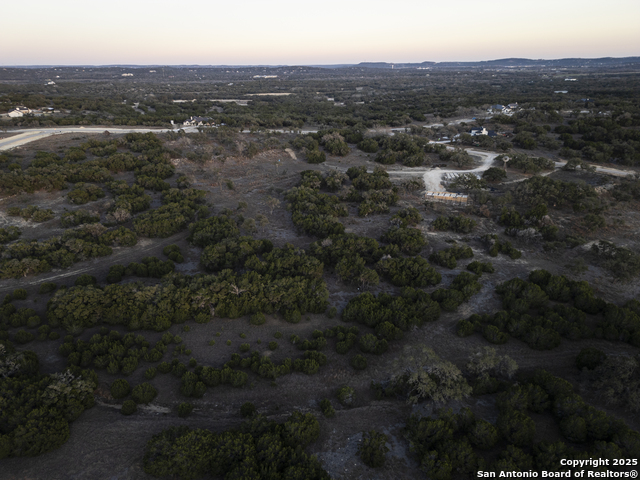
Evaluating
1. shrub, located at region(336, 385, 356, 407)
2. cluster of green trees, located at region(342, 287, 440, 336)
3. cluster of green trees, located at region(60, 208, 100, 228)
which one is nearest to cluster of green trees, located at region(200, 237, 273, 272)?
cluster of green trees, located at region(342, 287, 440, 336)

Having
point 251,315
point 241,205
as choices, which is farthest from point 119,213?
point 251,315

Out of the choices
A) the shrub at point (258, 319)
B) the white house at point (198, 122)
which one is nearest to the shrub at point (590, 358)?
the shrub at point (258, 319)

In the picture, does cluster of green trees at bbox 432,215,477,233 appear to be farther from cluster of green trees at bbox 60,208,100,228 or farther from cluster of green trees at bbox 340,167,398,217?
cluster of green trees at bbox 60,208,100,228

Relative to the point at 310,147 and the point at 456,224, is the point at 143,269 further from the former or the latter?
the point at 310,147

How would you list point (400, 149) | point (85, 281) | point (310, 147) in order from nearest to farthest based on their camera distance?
point (85, 281), point (400, 149), point (310, 147)

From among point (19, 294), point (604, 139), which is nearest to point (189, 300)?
point (19, 294)

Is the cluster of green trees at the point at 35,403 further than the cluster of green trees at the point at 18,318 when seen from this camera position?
No

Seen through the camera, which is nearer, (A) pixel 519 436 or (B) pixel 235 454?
(B) pixel 235 454

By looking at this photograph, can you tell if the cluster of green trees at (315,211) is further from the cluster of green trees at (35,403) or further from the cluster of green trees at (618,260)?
the cluster of green trees at (618,260)
